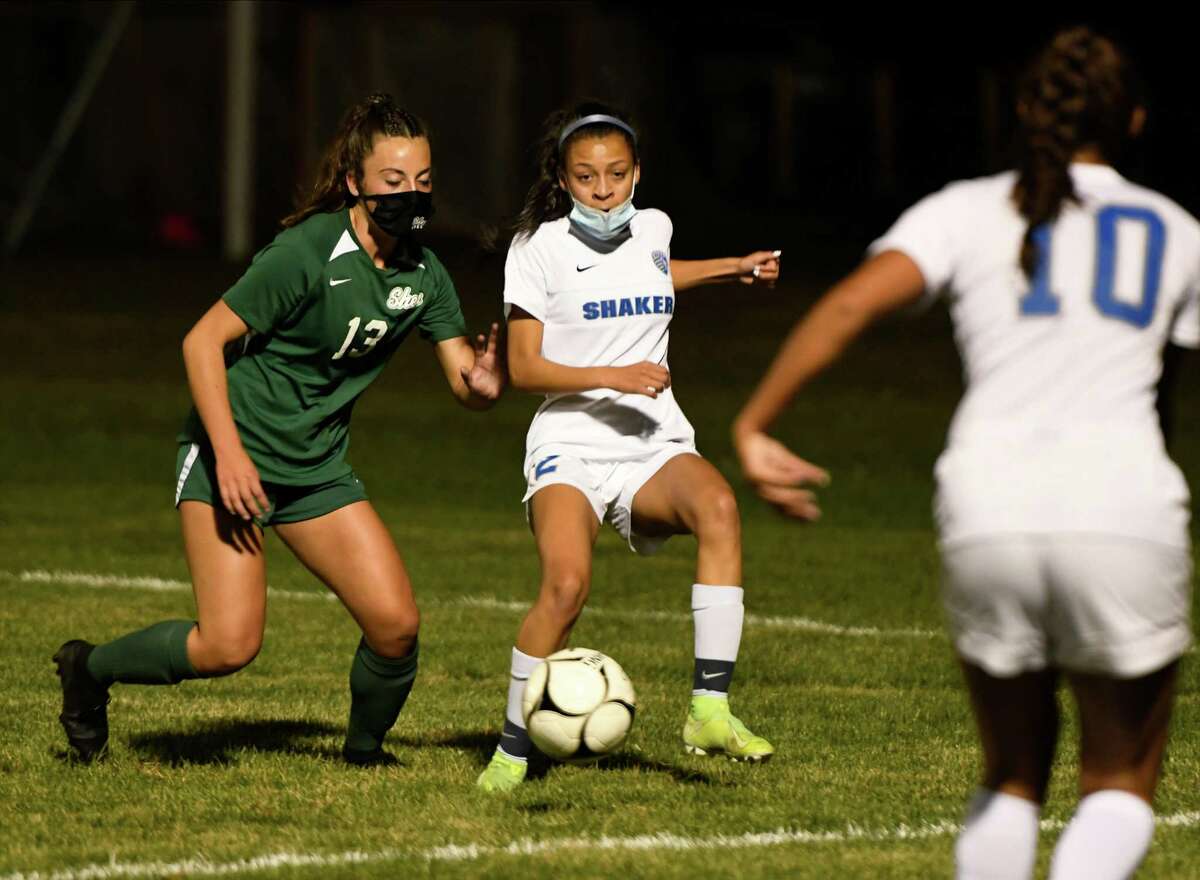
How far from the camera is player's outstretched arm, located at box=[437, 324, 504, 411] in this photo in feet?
21.7

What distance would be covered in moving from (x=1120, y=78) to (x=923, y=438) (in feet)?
47.7

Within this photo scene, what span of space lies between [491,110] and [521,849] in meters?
28.2

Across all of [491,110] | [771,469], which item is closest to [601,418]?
[771,469]

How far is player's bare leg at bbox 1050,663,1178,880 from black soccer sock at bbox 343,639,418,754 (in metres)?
3.07

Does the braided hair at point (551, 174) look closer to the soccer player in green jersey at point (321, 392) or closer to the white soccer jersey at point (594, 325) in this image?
the white soccer jersey at point (594, 325)

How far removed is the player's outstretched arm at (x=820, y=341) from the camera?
3916 millimetres

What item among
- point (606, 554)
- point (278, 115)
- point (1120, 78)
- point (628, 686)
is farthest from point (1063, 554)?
point (278, 115)

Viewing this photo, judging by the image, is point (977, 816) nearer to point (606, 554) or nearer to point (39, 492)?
point (606, 554)

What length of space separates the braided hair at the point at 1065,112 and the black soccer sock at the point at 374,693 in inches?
130

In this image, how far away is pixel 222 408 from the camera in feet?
20.2

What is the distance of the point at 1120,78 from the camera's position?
3922 millimetres

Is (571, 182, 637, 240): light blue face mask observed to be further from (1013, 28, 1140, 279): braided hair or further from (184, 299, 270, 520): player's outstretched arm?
(1013, 28, 1140, 279): braided hair

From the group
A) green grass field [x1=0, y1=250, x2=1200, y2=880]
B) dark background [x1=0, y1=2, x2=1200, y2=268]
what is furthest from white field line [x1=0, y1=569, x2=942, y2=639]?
dark background [x1=0, y1=2, x2=1200, y2=268]

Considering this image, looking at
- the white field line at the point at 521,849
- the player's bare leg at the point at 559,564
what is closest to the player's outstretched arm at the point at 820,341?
the white field line at the point at 521,849
